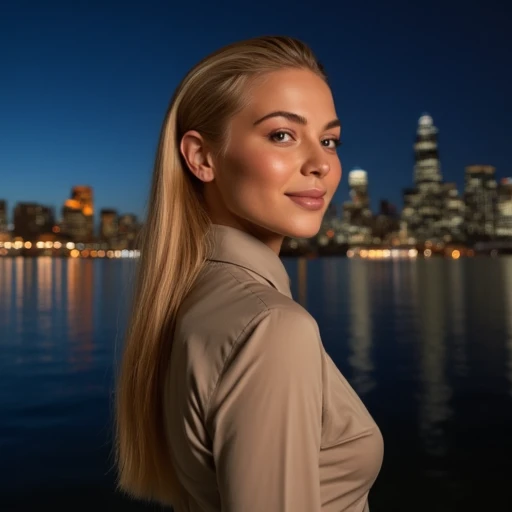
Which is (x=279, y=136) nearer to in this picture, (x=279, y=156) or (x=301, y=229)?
(x=279, y=156)

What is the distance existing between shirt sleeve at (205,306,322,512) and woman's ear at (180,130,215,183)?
0.52 meters

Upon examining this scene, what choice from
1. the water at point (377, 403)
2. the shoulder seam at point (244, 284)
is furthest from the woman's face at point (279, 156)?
the water at point (377, 403)

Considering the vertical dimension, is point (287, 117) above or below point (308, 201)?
above

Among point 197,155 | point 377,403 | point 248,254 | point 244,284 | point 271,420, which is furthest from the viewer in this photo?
point 377,403

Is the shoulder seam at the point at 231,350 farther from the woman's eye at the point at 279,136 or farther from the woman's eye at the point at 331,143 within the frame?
the woman's eye at the point at 331,143

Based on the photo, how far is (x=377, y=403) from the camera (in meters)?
10.5

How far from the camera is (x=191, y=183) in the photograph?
5.10 ft

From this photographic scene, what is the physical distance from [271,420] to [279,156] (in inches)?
23.9

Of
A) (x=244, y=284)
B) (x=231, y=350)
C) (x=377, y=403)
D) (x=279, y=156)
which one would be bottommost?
(x=377, y=403)

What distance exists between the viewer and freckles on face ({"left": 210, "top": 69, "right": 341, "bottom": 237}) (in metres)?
1.40

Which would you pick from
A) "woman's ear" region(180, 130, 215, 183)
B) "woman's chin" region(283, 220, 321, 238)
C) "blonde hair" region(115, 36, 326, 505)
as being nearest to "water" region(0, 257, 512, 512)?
"blonde hair" region(115, 36, 326, 505)

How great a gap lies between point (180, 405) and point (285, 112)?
66 centimetres

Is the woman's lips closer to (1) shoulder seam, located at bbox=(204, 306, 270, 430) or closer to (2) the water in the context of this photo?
(1) shoulder seam, located at bbox=(204, 306, 270, 430)

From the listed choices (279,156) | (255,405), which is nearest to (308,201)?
(279,156)
